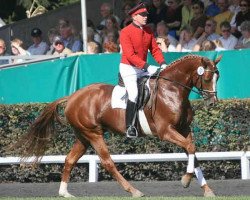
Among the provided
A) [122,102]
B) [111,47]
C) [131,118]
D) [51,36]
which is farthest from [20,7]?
[131,118]

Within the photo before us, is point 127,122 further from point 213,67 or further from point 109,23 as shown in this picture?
point 109,23

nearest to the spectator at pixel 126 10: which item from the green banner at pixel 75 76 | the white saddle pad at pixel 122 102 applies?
the green banner at pixel 75 76

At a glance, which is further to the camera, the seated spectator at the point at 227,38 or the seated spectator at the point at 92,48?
the seated spectator at the point at 92,48

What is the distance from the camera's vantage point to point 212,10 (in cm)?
1844

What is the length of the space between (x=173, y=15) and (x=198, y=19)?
107cm

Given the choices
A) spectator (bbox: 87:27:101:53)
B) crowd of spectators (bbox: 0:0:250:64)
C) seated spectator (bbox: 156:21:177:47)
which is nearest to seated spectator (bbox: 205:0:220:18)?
crowd of spectators (bbox: 0:0:250:64)

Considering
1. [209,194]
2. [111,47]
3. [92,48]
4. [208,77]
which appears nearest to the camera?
[209,194]

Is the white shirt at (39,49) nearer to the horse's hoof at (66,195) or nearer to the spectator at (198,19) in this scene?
the spectator at (198,19)

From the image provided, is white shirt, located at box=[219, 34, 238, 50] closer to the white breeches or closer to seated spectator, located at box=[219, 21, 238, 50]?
seated spectator, located at box=[219, 21, 238, 50]

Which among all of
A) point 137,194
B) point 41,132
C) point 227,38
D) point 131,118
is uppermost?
point 227,38

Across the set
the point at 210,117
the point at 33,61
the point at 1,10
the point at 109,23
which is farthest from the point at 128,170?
the point at 1,10

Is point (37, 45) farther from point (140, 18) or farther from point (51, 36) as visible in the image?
point (140, 18)

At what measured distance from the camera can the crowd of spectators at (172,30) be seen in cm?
1711

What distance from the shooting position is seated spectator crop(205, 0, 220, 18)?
18375 millimetres
